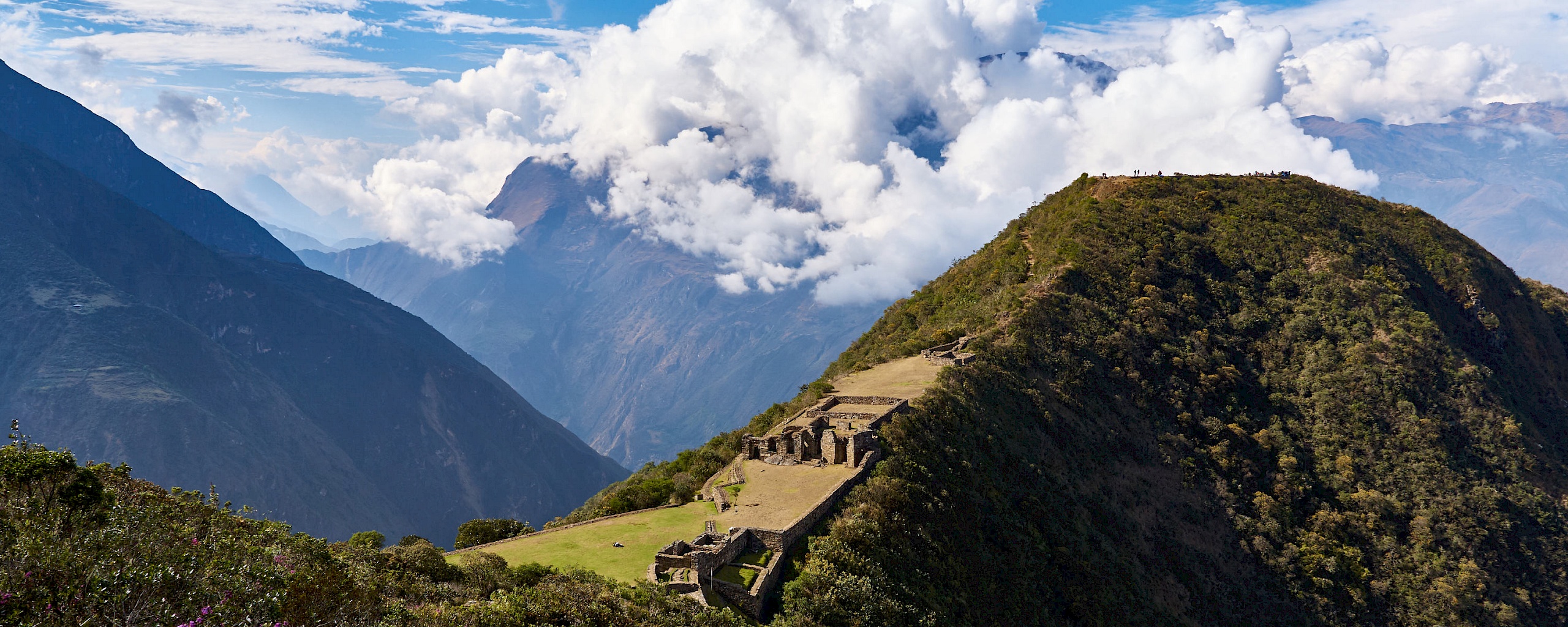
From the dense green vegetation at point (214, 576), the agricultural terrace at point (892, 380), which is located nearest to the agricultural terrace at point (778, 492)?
the dense green vegetation at point (214, 576)

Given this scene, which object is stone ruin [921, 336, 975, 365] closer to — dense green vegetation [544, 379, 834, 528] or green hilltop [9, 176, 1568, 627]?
green hilltop [9, 176, 1568, 627]

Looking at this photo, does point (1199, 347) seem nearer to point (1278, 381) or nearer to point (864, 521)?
point (1278, 381)

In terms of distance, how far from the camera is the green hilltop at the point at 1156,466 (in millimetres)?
22844

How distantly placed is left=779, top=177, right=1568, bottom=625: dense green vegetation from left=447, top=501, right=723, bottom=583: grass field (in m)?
6.18

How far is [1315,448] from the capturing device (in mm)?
60906

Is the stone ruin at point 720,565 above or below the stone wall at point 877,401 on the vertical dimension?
below

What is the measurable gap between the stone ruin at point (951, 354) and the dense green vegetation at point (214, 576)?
112 ft

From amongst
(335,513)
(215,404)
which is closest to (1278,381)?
(335,513)

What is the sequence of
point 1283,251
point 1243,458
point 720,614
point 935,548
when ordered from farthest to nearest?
point 1283,251, point 1243,458, point 935,548, point 720,614

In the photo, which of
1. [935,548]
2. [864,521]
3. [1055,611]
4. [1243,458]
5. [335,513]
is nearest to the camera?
[864,521]

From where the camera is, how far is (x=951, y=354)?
57.8 m

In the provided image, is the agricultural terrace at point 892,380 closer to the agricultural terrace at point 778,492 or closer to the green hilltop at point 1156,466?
the green hilltop at point 1156,466

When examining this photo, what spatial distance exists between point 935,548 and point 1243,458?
36.9 meters

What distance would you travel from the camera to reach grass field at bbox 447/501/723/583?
98.4ft
